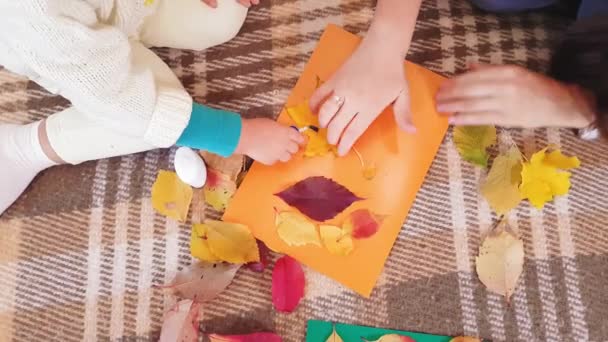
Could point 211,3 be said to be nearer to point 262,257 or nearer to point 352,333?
point 262,257

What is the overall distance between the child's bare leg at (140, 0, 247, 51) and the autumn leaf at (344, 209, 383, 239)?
0.95 ft

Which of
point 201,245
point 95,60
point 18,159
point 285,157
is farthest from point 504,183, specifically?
point 18,159

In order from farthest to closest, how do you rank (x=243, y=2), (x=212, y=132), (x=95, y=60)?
(x=243, y=2) → (x=212, y=132) → (x=95, y=60)

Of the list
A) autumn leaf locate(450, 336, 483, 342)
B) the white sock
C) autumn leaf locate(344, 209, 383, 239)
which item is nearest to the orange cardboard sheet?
autumn leaf locate(344, 209, 383, 239)

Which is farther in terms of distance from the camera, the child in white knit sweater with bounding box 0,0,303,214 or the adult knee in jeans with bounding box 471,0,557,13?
the adult knee in jeans with bounding box 471,0,557,13

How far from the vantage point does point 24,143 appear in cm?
76

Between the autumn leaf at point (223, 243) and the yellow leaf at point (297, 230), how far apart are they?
Result: 0.04m

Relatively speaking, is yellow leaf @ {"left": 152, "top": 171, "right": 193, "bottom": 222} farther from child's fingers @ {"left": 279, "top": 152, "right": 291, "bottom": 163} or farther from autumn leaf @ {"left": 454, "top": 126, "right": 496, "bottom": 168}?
autumn leaf @ {"left": 454, "top": 126, "right": 496, "bottom": 168}

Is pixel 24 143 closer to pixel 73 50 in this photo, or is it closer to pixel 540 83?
pixel 73 50

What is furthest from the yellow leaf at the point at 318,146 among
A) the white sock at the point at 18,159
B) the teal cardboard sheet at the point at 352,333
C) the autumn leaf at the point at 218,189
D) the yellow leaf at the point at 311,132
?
the white sock at the point at 18,159

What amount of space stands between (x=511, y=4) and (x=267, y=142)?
0.36 meters

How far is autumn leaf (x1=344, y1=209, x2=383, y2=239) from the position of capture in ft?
2.42

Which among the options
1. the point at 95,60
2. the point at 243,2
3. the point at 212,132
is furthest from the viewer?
the point at 243,2

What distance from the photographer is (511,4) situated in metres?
0.79
